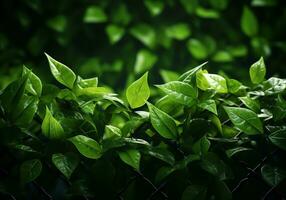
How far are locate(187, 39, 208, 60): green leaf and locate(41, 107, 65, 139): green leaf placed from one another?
5.31ft

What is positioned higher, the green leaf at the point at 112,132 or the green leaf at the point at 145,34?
the green leaf at the point at 112,132

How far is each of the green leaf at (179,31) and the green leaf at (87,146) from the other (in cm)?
162

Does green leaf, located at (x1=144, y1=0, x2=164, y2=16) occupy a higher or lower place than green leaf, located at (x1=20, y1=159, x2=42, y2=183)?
lower

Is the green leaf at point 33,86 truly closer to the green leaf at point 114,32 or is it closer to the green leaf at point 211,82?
the green leaf at point 211,82

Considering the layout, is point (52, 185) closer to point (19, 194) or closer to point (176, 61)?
point (19, 194)

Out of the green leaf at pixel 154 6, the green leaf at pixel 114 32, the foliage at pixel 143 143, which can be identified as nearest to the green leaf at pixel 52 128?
the foliage at pixel 143 143

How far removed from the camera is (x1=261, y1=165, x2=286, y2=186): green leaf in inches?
36.1

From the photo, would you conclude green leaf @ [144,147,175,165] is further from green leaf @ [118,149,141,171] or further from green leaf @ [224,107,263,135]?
green leaf @ [224,107,263,135]

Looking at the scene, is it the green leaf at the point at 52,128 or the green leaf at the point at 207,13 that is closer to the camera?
the green leaf at the point at 52,128

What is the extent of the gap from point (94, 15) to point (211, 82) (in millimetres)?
1520

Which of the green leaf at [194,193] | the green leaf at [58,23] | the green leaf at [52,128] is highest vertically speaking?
the green leaf at [52,128]

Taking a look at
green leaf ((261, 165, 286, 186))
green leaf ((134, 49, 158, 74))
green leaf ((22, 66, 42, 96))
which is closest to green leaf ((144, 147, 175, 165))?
green leaf ((261, 165, 286, 186))

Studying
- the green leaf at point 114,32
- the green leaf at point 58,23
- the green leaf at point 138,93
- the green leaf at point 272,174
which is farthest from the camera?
the green leaf at point 58,23

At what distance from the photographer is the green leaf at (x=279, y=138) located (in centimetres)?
93
